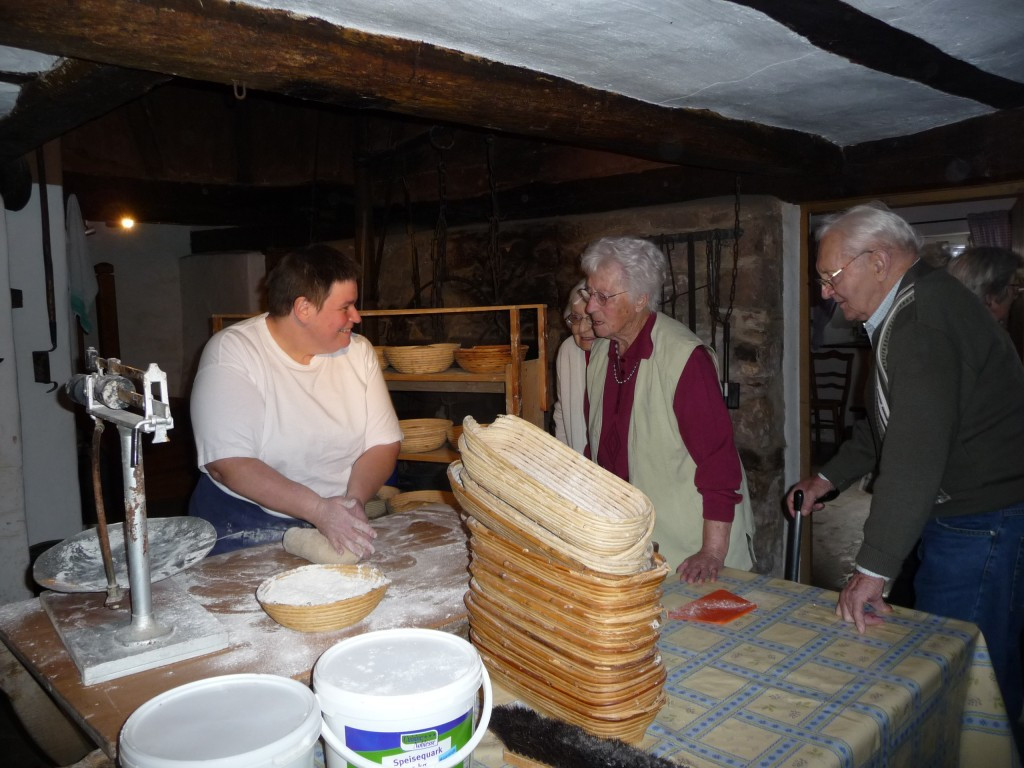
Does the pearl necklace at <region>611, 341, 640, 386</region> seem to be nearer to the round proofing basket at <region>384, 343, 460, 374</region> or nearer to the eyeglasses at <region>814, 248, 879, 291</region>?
the eyeglasses at <region>814, 248, 879, 291</region>

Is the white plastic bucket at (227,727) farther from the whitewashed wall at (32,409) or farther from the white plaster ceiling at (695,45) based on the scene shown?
the whitewashed wall at (32,409)

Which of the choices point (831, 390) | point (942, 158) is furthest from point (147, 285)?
point (831, 390)

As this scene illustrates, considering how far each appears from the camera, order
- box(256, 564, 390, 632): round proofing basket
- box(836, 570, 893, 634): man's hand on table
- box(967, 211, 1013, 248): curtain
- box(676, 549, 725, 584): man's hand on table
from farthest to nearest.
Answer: box(967, 211, 1013, 248): curtain → box(676, 549, 725, 584): man's hand on table → box(836, 570, 893, 634): man's hand on table → box(256, 564, 390, 632): round proofing basket

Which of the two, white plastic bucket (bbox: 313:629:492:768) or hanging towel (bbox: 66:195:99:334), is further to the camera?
hanging towel (bbox: 66:195:99:334)

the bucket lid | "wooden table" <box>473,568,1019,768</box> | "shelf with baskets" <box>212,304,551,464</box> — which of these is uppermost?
"shelf with baskets" <box>212,304,551,464</box>

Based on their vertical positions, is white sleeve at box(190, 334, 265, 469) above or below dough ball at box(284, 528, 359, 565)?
above

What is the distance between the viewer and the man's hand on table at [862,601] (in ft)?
5.10

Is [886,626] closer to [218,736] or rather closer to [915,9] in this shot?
[218,736]

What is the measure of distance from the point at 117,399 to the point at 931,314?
188cm

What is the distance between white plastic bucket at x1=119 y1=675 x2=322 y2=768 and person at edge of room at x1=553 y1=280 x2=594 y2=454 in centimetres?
239

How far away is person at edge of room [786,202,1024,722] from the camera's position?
1.69 m

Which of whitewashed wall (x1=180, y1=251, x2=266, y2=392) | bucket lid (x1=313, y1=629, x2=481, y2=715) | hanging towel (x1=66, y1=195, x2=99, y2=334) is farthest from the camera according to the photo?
whitewashed wall (x1=180, y1=251, x2=266, y2=392)

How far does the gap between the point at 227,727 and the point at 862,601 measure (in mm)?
1328

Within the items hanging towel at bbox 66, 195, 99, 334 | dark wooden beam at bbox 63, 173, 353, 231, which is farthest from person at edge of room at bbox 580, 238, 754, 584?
hanging towel at bbox 66, 195, 99, 334
